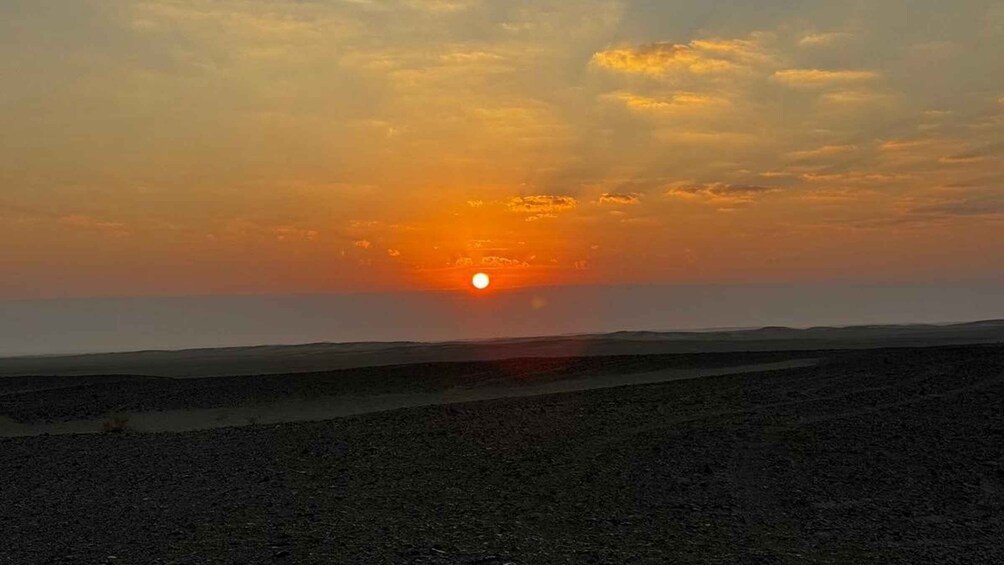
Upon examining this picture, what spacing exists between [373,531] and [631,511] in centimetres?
450

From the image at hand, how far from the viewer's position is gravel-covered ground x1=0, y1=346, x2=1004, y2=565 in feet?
41.2

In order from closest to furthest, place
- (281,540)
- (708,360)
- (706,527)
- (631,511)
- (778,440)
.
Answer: (281,540), (706,527), (631,511), (778,440), (708,360)

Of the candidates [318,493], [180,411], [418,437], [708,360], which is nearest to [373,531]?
[318,493]

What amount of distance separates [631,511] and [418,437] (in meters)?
9.59

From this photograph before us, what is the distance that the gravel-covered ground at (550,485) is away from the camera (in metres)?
12.5

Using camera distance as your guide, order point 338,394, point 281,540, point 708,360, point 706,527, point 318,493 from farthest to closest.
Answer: point 708,360
point 338,394
point 318,493
point 706,527
point 281,540

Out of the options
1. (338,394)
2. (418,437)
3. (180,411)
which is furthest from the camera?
(338,394)

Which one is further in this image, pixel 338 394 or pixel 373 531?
pixel 338 394

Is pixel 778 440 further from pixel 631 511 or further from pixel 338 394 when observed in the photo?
pixel 338 394

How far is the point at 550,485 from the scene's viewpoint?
17.1m

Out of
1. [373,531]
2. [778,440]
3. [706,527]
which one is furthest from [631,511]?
[778,440]

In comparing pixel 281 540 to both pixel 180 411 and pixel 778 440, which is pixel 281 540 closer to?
pixel 778 440

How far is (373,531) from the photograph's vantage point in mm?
13414

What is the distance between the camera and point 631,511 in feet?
48.9
